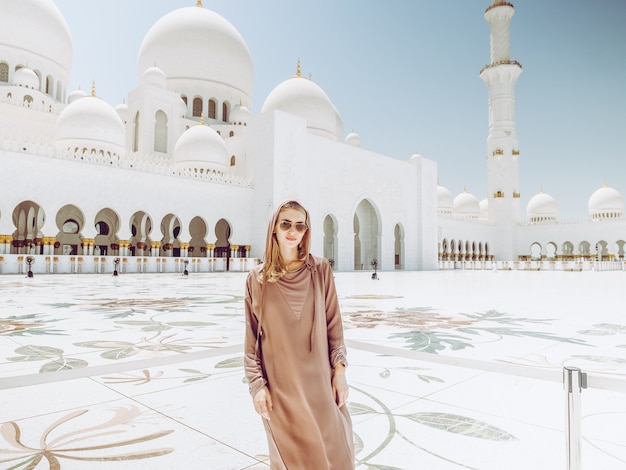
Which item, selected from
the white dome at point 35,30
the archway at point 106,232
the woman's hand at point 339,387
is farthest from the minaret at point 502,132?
the woman's hand at point 339,387

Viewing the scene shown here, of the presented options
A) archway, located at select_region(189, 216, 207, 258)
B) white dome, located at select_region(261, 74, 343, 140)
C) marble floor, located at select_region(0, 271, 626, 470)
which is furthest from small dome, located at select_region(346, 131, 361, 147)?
marble floor, located at select_region(0, 271, 626, 470)

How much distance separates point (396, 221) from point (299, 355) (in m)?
21.3

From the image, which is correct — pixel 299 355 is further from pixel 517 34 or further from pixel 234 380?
pixel 517 34

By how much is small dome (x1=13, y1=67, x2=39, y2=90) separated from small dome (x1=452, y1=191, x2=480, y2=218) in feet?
90.5

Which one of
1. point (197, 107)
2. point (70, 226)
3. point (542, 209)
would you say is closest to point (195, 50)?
point (197, 107)

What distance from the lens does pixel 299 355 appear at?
1126 mm

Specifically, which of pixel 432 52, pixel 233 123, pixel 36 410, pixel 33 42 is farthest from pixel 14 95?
pixel 36 410

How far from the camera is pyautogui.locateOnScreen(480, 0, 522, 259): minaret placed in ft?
87.6

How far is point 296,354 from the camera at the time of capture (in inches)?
44.3

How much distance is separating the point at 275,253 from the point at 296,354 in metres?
0.27

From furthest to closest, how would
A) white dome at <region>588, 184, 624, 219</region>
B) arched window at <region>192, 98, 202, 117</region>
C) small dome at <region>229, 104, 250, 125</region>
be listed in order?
1. white dome at <region>588, 184, 624, 219</region>
2. arched window at <region>192, 98, 202, 117</region>
3. small dome at <region>229, 104, 250, 125</region>

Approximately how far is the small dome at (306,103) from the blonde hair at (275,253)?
20590 millimetres

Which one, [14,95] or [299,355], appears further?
[14,95]

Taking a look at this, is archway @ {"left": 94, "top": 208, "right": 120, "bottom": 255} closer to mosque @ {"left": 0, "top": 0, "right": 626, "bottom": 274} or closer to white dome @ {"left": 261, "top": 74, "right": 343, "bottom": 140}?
mosque @ {"left": 0, "top": 0, "right": 626, "bottom": 274}
